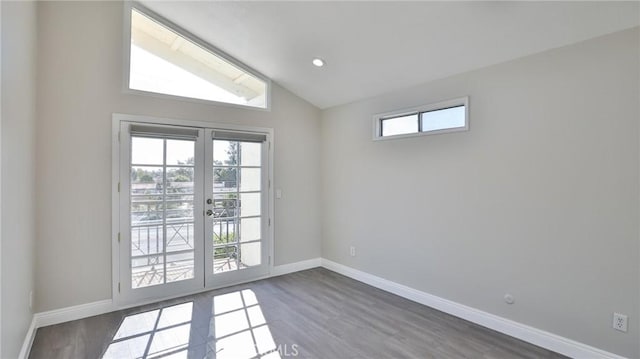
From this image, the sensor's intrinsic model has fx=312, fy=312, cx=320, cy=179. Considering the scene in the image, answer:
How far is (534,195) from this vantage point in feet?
8.69

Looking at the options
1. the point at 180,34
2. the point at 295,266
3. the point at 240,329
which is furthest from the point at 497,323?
the point at 180,34

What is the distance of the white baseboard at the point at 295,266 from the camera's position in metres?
4.43

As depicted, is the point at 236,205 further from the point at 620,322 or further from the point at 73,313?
the point at 620,322

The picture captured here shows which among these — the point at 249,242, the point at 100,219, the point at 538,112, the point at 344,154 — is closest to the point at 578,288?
the point at 538,112

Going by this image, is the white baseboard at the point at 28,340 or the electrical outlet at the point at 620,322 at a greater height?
the electrical outlet at the point at 620,322

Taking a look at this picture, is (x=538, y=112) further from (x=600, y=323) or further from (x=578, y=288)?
(x=600, y=323)

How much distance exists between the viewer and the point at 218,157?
3.94 metres

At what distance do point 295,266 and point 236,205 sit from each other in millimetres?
1307

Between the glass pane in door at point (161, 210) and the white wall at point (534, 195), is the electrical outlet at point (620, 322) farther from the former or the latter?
the glass pane in door at point (161, 210)

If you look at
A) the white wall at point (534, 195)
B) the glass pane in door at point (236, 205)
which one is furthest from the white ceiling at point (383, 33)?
the glass pane in door at point (236, 205)

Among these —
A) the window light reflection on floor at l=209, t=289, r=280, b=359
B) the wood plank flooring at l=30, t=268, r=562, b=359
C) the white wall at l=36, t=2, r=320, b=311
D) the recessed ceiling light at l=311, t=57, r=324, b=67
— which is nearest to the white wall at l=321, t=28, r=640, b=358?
the wood plank flooring at l=30, t=268, r=562, b=359

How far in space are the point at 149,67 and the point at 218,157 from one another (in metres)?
1.24

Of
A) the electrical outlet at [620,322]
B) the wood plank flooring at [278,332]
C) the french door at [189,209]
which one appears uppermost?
the french door at [189,209]

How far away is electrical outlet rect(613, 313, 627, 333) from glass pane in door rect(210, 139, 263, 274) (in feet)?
11.8
